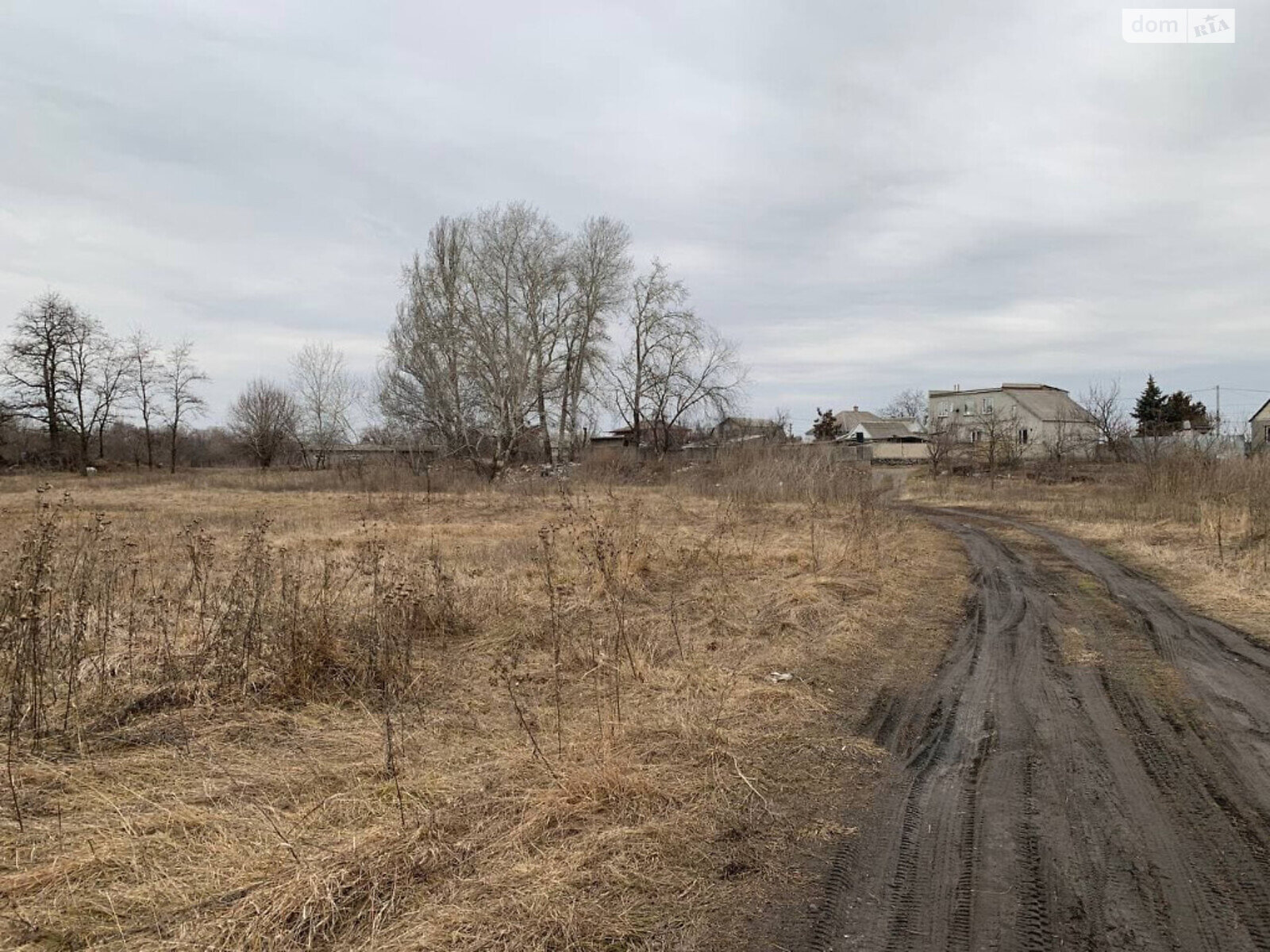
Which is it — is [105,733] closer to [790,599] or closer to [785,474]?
[790,599]

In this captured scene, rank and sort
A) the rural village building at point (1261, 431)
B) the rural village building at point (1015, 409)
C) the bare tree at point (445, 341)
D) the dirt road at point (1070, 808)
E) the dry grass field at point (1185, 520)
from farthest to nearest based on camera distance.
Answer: the rural village building at point (1015, 409)
the bare tree at point (445, 341)
the rural village building at point (1261, 431)
the dry grass field at point (1185, 520)
the dirt road at point (1070, 808)

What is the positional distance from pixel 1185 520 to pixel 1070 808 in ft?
55.0

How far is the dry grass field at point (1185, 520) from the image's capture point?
31.1ft

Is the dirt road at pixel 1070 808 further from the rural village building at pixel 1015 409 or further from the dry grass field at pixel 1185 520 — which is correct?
the rural village building at pixel 1015 409

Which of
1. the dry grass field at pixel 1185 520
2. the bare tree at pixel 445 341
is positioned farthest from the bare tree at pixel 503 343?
the dry grass field at pixel 1185 520

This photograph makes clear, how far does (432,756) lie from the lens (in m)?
4.11

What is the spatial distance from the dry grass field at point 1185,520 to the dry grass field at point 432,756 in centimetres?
363

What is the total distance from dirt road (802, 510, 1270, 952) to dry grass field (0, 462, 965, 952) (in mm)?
339

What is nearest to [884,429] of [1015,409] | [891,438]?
[891,438]

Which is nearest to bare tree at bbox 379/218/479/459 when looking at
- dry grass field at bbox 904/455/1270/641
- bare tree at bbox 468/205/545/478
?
bare tree at bbox 468/205/545/478

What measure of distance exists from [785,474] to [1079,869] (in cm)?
1911

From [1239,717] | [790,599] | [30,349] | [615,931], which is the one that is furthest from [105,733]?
[30,349]

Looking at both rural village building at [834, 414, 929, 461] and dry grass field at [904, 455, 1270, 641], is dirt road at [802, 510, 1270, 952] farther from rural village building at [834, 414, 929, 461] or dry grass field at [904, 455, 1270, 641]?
rural village building at [834, 414, 929, 461]

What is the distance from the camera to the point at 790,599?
27.4 ft
